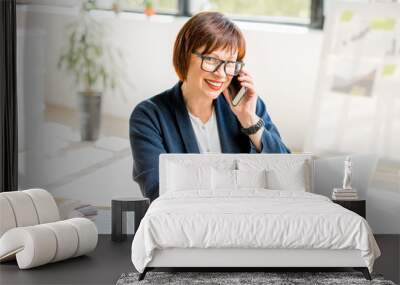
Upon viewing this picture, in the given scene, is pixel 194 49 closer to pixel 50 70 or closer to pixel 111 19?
pixel 111 19

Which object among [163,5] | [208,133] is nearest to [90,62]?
[163,5]

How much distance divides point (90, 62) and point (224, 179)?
2.00 metres

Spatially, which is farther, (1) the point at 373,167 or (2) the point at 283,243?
(1) the point at 373,167

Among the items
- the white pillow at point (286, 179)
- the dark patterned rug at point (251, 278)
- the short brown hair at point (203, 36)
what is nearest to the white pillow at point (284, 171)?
the white pillow at point (286, 179)

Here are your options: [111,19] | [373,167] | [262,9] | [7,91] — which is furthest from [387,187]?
[7,91]

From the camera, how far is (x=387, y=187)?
308 inches

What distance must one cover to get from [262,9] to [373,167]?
202cm

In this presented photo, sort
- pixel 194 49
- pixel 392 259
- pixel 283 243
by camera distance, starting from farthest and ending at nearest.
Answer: pixel 194 49 → pixel 392 259 → pixel 283 243

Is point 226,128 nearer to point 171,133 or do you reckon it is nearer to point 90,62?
point 171,133

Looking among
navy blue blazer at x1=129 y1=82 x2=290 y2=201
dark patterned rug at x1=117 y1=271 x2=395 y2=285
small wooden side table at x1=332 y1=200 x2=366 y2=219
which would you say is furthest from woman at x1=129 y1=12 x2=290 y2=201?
dark patterned rug at x1=117 y1=271 x2=395 y2=285

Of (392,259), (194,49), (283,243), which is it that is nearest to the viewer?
(283,243)

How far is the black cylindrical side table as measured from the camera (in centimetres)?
727

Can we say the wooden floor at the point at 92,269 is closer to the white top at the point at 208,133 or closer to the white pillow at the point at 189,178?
the white pillow at the point at 189,178

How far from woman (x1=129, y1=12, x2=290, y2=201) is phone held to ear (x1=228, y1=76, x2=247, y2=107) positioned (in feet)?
0.12
